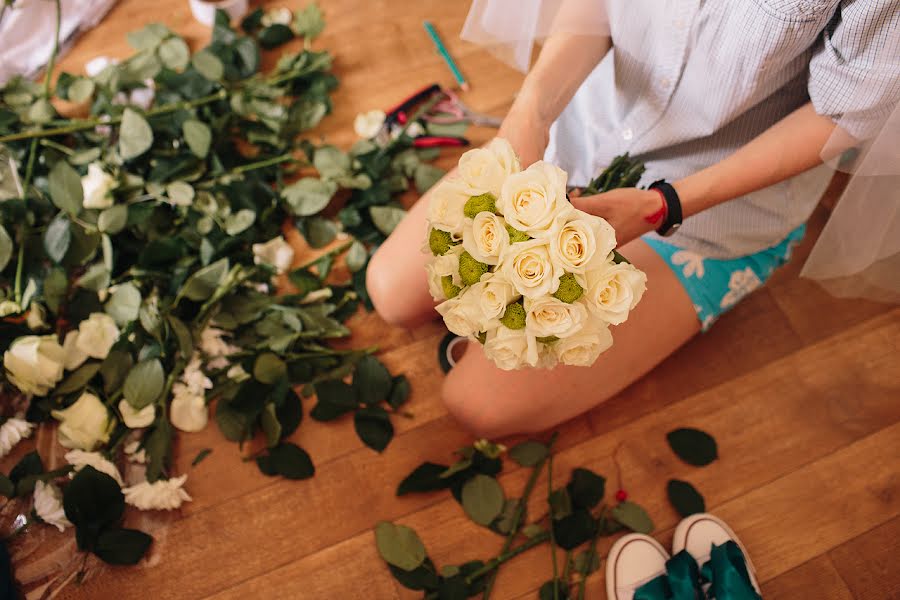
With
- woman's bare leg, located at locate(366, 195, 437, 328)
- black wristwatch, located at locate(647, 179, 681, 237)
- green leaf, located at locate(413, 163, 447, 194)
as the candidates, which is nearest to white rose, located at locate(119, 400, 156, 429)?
woman's bare leg, located at locate(366, 195, 437, 328)

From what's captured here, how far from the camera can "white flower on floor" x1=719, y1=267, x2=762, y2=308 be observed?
112cm

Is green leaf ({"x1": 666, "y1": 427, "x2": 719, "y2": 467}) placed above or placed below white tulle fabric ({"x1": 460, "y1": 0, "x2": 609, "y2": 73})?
below

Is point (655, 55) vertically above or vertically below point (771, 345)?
above

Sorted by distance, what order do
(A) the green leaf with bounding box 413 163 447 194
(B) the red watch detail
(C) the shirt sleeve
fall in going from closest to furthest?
(C) the shirt sleeve
(B) the red watch detail
(A) the green leaf with bounding box 413 163 447 194

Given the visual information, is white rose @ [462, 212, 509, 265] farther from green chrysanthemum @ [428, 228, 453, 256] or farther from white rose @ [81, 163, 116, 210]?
white rose @ [81, 163, 116, 210]

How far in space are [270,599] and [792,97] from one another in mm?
1075

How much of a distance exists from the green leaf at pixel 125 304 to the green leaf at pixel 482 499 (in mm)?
634

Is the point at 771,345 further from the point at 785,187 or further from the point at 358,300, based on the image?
the point at 358,300

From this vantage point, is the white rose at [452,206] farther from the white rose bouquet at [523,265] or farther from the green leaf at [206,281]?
the green leaf at [206,281]

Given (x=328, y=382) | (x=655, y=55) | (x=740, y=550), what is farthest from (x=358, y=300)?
(x=740, y=550)

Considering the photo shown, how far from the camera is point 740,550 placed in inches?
42.6

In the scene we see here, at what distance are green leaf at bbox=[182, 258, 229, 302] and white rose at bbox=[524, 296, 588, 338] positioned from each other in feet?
2.39

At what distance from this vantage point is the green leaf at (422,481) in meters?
1.14

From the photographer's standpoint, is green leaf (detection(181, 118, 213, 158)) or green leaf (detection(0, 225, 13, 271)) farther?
green leaf (detection(181, 118, 213, 158))
